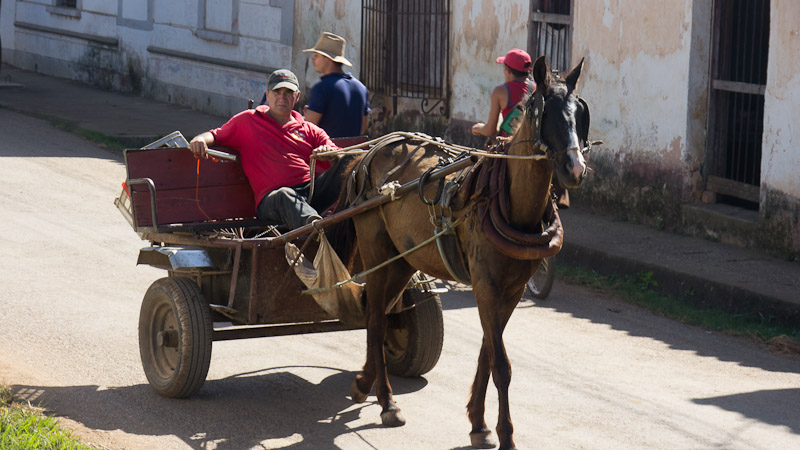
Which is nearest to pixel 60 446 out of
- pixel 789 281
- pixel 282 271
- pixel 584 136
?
pixel 282 271

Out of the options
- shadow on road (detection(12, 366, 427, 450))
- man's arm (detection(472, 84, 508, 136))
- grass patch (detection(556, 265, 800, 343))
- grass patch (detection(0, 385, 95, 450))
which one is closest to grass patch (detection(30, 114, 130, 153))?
man's arm (detection(472, 84, 508, 136))

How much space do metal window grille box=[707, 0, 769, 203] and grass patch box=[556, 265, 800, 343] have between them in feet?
6.17

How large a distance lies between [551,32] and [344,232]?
282 inches

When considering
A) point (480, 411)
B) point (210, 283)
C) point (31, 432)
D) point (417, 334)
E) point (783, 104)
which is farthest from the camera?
point (783, 104)

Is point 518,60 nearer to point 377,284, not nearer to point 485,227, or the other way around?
point 377,284

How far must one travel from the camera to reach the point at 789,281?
8.98 metres

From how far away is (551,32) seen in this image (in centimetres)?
1292

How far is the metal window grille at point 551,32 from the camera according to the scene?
42.0ft

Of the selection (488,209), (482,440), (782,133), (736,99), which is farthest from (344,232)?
(736,99)

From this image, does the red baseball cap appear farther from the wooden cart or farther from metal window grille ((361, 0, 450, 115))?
metal window grille ((361, 0, 450, 115))

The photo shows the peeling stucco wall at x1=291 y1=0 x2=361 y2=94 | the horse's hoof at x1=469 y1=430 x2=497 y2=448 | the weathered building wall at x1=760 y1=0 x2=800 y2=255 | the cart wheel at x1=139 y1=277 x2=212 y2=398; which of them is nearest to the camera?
the horse's hoof at x1=469 y1=430 x2=497 y2=448

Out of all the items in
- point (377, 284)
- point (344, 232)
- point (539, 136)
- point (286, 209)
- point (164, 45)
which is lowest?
point (377, 284)

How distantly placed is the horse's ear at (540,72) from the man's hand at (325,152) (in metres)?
1.71

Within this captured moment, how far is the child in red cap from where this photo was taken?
8.71m
